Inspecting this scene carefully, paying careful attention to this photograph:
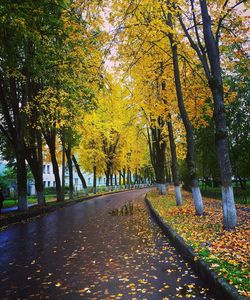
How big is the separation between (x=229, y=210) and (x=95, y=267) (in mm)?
4360

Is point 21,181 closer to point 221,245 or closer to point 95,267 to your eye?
point 95,267

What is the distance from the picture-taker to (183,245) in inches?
314

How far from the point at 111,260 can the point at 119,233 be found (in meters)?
3.97

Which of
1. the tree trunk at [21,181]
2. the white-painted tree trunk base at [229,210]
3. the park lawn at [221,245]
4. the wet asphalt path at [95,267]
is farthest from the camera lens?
the tree trunk at [21,181]

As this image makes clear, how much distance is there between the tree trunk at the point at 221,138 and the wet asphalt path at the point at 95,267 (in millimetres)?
2042

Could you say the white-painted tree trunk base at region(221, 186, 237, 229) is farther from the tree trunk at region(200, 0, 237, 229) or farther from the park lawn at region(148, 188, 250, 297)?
the park lawn at region(148, 188, 250, 297)

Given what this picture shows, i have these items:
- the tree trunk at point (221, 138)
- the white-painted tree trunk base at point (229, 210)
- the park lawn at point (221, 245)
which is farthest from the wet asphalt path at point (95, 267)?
the tree trunk at point (221, 138)

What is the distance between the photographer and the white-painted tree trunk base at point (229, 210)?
935cm

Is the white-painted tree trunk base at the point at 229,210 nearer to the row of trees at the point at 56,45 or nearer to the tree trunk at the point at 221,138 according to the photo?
the tree trunk at the point at 221,138

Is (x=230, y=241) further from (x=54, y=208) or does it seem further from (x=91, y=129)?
(x=91, y=129)

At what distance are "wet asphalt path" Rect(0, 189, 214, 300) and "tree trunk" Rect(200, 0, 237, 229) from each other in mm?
2042

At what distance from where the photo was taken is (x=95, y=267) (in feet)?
23.9

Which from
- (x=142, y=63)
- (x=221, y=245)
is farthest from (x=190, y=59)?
(x=221, y=245)

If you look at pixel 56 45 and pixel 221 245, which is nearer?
pixel 221 245
